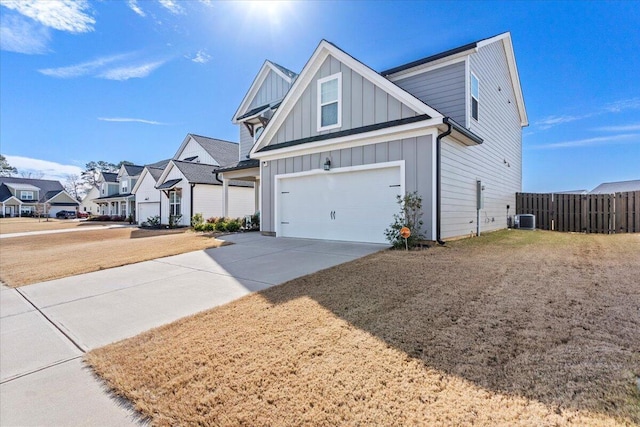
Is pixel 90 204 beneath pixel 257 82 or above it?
beneath

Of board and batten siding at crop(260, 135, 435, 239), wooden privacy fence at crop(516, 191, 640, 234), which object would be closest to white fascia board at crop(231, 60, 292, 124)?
board and batten siding at crop(260, 135, 435, 239)

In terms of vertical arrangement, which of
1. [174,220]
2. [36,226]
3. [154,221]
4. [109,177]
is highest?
[109,177]

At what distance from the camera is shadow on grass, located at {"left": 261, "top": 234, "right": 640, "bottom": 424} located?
1.89 m

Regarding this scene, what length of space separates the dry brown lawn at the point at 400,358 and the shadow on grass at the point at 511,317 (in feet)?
0.04

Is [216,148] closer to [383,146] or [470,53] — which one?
[383,146]

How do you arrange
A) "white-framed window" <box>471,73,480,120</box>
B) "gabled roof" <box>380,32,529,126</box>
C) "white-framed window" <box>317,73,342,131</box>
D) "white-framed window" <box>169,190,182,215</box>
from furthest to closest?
1. "white-framed window" <box>169,190,182,215</box>
2. "white-framed window" <box>471,73,480,120</box>
3. "white-framed window" <box>317,73,342,131</box>
4. "gabled roof" <box>380,32,529,126</box>

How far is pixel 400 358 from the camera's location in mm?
2301

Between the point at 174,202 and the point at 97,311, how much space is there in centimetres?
1811

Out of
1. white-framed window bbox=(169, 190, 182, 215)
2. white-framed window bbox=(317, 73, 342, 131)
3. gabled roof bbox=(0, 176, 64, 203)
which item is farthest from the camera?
gabled roof bbox=(0, 176, 64, 203)

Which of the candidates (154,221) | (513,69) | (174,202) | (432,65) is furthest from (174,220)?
(513,69)

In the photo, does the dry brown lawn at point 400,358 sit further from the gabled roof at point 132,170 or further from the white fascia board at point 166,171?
the gabled roof at point 132,170

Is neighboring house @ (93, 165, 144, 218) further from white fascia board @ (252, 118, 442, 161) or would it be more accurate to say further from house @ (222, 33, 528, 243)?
white fascia board @ (252, 118, 442, 161)

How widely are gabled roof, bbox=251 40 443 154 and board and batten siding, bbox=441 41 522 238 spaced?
1.35m

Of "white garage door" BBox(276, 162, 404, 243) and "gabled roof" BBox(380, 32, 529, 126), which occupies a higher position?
"gabled roof" BBox(380, 32, 529, 126)
